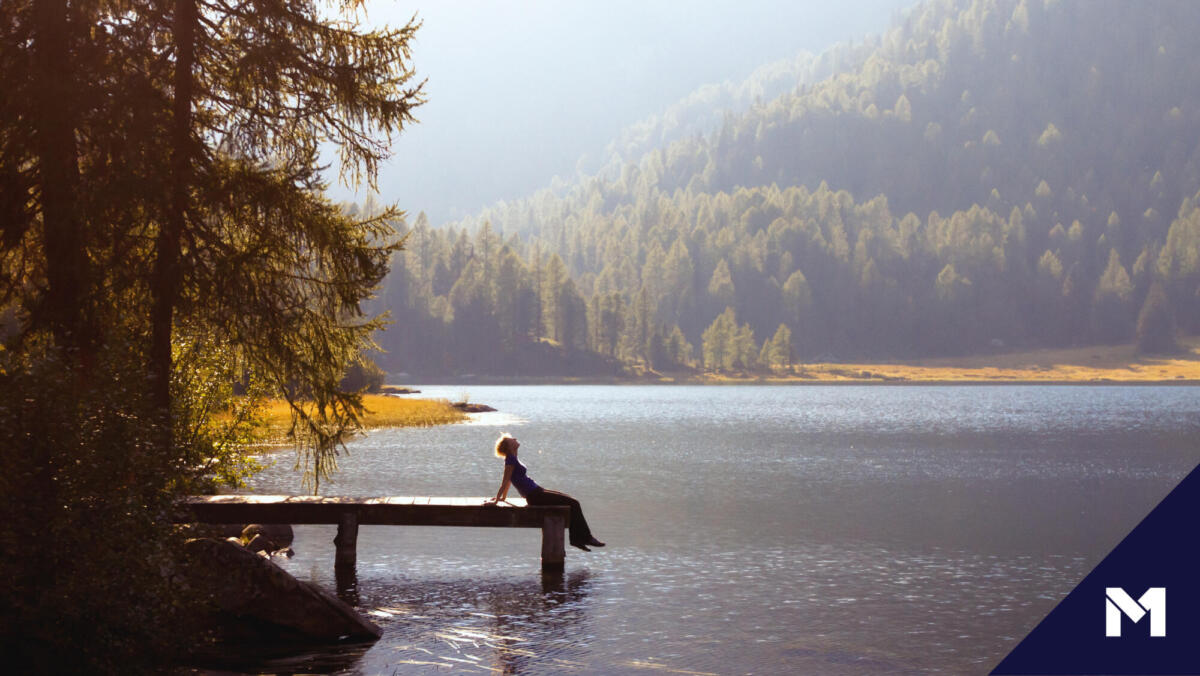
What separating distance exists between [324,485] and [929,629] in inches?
1084

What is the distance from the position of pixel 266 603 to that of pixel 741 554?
50.1ft

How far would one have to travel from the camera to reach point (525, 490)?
24.7m

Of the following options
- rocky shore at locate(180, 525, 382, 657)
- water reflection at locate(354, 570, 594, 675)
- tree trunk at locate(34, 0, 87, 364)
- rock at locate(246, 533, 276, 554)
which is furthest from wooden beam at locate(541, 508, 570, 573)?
tree trunk at locate(34, 0, 87, 364)

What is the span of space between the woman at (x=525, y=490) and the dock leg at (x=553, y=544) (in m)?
0.32

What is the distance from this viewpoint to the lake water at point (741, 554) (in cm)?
1884

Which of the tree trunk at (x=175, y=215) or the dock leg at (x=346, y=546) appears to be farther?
the dock leg at (x=346, y=546)

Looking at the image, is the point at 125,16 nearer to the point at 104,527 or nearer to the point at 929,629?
the point at 104,527

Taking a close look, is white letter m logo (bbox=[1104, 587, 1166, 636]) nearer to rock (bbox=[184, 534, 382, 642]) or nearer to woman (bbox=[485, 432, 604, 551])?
woman (bbox=[485, 432, 604, 551])

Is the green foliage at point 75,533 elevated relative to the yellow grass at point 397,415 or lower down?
elevated

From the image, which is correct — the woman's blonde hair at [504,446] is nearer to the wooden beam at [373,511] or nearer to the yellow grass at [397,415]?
the wooden beam at [373,511]

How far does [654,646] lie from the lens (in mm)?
19000

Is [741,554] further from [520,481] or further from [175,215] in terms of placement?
[175,215]

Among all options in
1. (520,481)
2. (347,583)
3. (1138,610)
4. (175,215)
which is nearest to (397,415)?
(347,583)

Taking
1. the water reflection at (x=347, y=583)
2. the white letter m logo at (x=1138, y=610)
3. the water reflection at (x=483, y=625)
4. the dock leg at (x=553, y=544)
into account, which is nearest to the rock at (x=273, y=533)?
the water reflection at (x=347, y=583)
